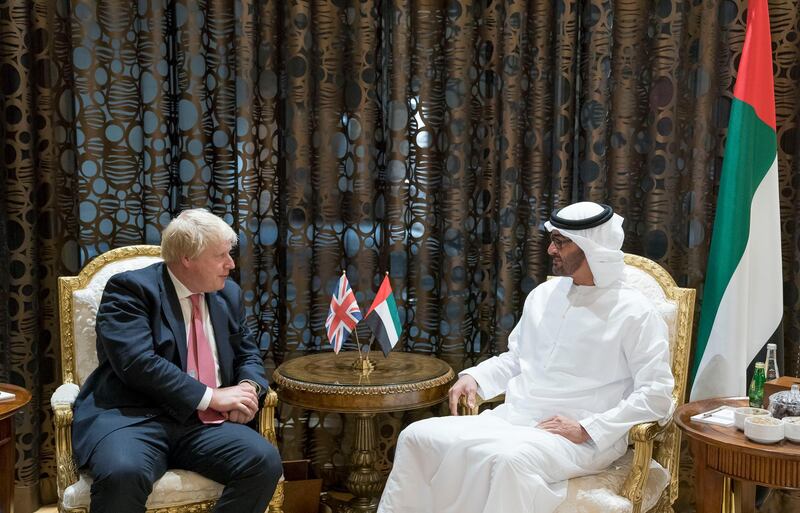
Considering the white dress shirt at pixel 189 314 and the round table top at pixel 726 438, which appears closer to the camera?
the round table top at pixel 726 438

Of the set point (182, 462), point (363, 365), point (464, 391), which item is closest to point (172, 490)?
point (182, 462)

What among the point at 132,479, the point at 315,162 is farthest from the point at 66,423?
Answer: the point at 315,162

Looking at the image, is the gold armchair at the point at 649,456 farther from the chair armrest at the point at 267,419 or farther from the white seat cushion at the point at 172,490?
the white seat cushion at the point at 172,490

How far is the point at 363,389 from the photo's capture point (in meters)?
3.23

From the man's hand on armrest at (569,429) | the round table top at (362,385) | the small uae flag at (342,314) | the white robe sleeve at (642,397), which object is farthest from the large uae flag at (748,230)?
the small uae flag at (342,314)

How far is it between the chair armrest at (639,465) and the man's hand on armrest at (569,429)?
163 millimetres

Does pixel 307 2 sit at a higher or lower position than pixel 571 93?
higher

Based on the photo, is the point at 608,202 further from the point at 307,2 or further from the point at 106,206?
the point at 106,206

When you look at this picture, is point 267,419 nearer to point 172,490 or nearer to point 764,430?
point 172,490

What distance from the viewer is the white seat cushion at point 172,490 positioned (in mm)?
2754

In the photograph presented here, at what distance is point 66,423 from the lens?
9.47 feet

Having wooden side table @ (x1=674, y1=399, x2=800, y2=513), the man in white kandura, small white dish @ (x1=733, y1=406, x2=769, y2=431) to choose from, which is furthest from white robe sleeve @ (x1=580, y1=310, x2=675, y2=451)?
small white dish @ (x1=733, y1=406, x2=769, y2=431)

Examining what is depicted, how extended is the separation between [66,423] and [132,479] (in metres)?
0.39

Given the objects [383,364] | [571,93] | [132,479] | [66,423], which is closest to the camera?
[132,479]
